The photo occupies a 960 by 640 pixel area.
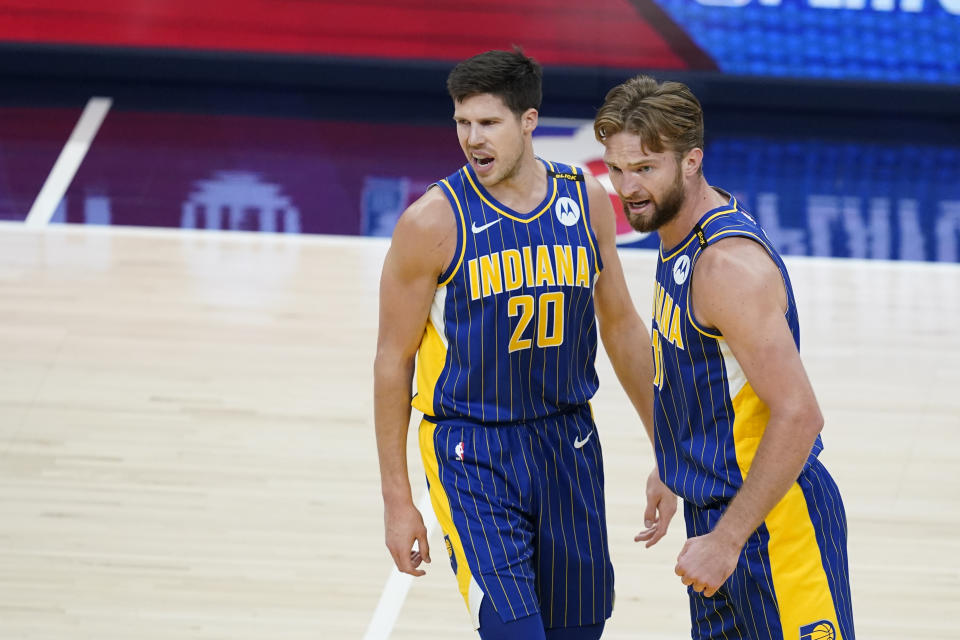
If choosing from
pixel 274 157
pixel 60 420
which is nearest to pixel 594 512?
pixel 60 420

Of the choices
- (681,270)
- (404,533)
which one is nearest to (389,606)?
(404,533)

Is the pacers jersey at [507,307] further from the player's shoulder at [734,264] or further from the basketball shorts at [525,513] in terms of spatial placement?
the player's shoulder at [734,264]

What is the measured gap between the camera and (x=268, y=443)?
5.46 metres

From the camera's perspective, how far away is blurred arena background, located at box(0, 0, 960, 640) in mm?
4602

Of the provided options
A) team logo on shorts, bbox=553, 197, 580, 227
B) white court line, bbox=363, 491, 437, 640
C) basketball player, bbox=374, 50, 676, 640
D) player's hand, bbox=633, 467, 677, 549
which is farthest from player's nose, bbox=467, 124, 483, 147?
white court line, bbox=363, 491, 437, 640

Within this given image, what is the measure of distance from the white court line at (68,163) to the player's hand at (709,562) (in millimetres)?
5995

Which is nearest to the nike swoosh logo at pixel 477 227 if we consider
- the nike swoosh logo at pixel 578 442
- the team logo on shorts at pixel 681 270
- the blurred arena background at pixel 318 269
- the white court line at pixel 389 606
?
the team logo on shorts at pixel 681 270

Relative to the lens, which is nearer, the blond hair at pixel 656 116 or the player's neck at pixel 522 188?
the blond hair at pixel 656 116

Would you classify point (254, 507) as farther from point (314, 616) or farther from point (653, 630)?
point (653, 630)

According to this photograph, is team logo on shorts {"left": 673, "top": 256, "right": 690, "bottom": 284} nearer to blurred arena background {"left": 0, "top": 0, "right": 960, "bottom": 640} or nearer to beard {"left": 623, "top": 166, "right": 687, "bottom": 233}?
beard {"left": 623, "top": 166, "right": 687, "bottom": 233}

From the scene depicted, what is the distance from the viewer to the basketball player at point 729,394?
2.74 m

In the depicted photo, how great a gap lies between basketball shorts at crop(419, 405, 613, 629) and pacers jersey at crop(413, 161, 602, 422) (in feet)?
0.24

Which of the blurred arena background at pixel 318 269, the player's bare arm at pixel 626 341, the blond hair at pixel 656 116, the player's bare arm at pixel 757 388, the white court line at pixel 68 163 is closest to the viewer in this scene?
the player's bare arm at pixel 757 388

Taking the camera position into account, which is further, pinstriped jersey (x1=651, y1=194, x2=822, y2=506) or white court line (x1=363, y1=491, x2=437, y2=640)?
white court line (x1=363, y1=491, x2=437, y2=640)
